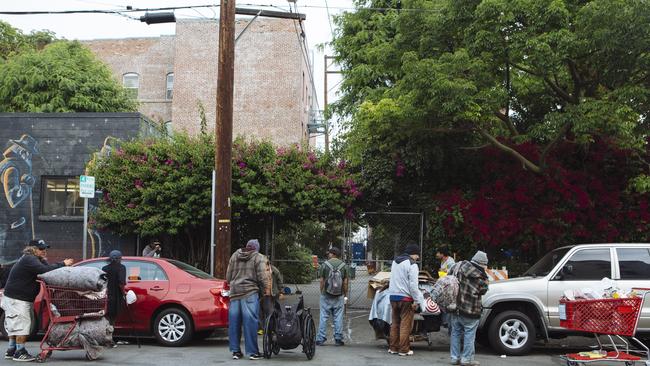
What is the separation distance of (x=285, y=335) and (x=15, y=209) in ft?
36.2

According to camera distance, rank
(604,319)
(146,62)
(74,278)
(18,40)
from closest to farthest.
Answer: (604,319)
(74,278)
(18,40)
(146,62)

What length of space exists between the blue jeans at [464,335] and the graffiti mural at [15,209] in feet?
40.2

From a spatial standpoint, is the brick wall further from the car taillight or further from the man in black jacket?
the man in black jacket

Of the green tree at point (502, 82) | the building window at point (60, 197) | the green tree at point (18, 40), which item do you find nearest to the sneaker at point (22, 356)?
the green tree at point (502, 82)

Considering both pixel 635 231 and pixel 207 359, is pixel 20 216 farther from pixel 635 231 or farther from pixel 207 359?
pixel 635 231

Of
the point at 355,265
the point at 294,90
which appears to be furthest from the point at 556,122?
the point at 294,90

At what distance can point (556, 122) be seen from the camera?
41.6ft

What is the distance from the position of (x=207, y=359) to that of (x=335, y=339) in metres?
2.61

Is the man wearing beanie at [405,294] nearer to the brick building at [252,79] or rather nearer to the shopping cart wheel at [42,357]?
the shopping cart wheel at [42,357]

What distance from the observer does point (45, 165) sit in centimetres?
1734

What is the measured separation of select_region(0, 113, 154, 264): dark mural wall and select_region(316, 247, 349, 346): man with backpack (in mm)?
8534

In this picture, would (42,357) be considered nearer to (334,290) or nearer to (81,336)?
(81,336)

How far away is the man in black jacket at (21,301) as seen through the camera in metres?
9.17

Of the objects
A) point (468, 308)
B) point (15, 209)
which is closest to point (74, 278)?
point (468, 308)
